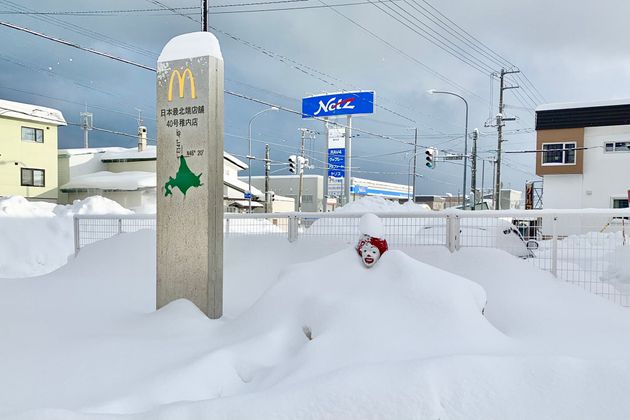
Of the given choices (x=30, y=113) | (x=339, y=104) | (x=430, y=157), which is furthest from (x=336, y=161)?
(x=30, y=113)

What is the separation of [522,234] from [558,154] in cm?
2043

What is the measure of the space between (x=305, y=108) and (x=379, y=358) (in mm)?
26558

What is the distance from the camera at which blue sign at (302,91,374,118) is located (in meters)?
26.4

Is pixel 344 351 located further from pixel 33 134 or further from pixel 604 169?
pixel 33 134

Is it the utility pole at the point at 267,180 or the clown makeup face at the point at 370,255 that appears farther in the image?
the utility pole at the point at 267,180

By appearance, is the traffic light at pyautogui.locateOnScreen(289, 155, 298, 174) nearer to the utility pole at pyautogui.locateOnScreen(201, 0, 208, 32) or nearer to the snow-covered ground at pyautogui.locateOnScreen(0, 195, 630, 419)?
the utility pole at pyautogui.locateOnScreen(201, 0, 208, 32)

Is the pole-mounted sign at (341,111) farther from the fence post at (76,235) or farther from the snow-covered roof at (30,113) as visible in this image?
the fence post at (76,235)

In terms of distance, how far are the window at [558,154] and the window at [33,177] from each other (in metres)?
30.4

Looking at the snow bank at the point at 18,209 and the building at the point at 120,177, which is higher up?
the building at the point at 120,177

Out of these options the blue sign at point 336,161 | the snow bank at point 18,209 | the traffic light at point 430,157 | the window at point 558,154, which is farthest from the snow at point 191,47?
the traffic light at point 430,157

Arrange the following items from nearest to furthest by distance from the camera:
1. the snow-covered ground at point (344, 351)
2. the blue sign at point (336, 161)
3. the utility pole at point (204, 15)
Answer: the snow-covered ground at point (344, 351) → the utility pole at point (204, 15) → the blue sign at point (336, 161)

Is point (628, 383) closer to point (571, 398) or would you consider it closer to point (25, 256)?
point (571, 398)

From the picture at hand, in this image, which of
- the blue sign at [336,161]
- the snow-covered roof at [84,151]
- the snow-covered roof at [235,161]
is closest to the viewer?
the blue sign at [336,161]

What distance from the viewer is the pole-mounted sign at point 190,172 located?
5.43 metres
